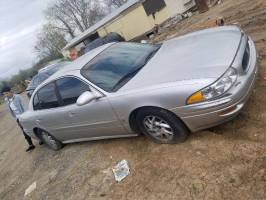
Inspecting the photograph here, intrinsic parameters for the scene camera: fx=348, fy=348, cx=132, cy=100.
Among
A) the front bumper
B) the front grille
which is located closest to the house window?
the front grille

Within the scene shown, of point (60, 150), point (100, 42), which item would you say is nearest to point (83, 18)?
point (100, 42)

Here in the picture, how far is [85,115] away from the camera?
5.58 m

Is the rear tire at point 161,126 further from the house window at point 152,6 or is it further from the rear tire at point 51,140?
the house window at point 152,6

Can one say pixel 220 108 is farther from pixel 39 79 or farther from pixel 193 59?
pixel 39 79

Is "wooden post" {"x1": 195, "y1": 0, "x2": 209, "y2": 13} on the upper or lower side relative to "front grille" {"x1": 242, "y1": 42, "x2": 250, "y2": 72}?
lower

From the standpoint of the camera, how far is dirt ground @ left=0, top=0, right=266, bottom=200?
12.7ft

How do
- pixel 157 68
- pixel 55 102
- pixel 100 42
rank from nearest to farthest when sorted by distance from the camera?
pixel 157 68 → pixel 55 102 → pixel 100 42

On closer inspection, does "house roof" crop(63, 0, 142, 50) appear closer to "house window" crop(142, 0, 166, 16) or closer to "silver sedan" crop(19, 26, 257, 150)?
"house window" crop(142, 0, 166, 16)

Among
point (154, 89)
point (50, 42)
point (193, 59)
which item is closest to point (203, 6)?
point (193, 59)

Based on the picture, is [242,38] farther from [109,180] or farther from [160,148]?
[109,180]

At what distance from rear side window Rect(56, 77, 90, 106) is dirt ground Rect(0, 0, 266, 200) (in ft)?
3.61

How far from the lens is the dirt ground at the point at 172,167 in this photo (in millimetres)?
3865

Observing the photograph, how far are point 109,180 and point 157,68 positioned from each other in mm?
1782

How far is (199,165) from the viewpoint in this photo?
14.1ft
